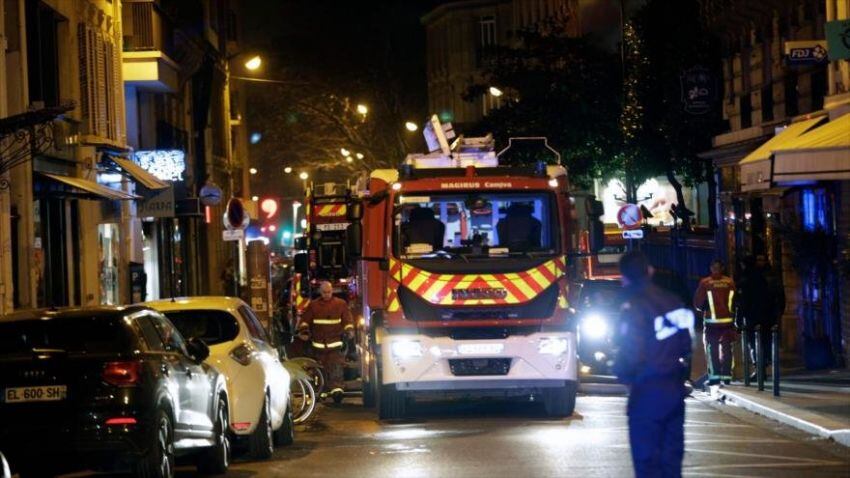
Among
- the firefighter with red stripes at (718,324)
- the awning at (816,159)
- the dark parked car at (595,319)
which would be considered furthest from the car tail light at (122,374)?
the dark parked car at (595,319)

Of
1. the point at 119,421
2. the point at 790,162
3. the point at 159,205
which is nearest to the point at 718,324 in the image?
the point at 790,162

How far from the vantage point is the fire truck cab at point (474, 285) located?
18.3m

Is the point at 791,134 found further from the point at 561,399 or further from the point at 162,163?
the point at 162,163

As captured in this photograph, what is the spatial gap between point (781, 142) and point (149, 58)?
15.2m

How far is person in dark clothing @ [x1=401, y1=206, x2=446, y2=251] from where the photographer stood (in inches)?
730

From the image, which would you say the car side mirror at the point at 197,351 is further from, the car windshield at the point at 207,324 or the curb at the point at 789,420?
the curb at the point at 789,420

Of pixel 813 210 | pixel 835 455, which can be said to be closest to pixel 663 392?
pixel 835 455

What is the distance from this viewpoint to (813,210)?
87.4 feet

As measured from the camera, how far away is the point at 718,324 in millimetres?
22734

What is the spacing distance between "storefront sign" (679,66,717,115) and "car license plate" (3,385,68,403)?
80.2ft

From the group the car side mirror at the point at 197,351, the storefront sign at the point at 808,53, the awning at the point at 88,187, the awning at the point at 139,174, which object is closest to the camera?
the car side mirror at the point at 197,351

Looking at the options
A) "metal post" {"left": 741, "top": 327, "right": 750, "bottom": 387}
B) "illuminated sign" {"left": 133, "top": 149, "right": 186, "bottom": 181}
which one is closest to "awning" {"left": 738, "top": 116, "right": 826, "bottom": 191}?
"metal post" {"left": 741, "top": 327, "right": 750, "bottom": 387}

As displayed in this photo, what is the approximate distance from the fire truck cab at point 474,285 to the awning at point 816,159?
10.2 ft

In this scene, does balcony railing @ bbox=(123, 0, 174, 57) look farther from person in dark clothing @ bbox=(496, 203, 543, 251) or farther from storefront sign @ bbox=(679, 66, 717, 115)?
person in dark clothing @ bbox=(496, 203, 543, 251)
